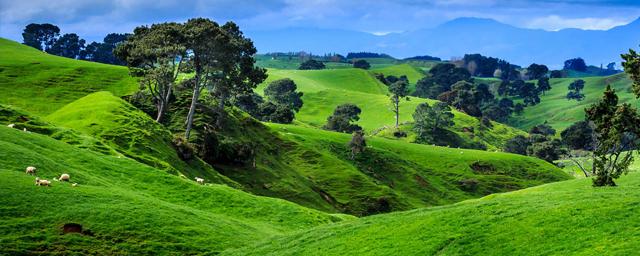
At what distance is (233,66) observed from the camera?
307 feet

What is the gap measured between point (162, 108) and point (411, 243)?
59.2 metres

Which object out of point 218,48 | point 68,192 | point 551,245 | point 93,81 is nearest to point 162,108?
point 218,48

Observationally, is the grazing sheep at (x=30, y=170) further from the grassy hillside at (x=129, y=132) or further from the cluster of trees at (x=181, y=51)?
the cluster of trees at (x=181, y=51)

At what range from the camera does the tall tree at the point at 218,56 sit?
84312mm

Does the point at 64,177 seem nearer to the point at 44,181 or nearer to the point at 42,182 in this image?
the point at 44,181

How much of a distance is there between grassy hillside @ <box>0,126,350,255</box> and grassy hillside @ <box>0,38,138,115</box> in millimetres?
42012

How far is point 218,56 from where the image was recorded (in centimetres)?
8725

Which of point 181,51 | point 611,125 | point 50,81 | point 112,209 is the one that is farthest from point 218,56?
point 611,125

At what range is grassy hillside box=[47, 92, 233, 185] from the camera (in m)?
66.2

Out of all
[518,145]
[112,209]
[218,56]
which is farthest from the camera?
[518,145]

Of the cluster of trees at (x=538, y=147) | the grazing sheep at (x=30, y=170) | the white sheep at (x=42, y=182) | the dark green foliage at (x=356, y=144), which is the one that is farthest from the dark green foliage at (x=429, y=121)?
the white sheep at (x=42, y=182)

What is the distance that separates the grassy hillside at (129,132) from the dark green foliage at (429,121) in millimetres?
116950

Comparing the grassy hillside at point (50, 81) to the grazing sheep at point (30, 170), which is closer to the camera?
the grazing sheep at point (30, 170)

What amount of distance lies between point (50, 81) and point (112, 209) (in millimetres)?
72609
